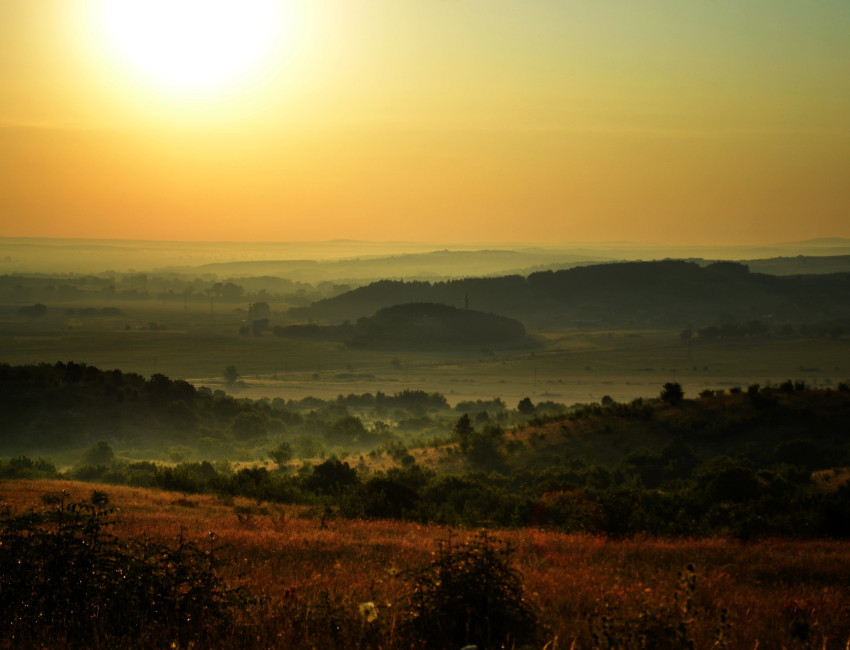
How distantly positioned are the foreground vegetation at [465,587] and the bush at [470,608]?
0.05ft

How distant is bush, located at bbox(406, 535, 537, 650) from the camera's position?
699 centimetres

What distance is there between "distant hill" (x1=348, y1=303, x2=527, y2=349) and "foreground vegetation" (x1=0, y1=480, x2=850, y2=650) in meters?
156

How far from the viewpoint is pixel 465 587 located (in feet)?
23.3

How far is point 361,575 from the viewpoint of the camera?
1075 cm

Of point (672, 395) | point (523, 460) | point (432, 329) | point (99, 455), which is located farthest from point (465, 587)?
point (432, 329)

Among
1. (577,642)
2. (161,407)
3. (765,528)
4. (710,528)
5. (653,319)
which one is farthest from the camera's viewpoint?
(653,319)

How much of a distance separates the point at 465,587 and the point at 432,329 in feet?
558

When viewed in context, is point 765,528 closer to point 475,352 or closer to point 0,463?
point 0,463

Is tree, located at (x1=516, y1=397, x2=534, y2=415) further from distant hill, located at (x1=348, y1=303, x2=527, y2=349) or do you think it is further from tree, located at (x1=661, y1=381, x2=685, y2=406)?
distant hill, located at (x1=348, y1=303, x2=527, y2=349)

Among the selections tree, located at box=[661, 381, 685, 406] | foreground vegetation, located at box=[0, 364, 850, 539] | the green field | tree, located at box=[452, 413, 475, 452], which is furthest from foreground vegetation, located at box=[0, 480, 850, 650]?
the green field

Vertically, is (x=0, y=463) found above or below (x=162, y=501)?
below

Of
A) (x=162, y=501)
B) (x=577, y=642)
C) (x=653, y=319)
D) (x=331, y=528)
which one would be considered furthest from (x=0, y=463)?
(x=653, y=319)

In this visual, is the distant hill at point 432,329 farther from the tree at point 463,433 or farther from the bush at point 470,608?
the bush at point 470,608

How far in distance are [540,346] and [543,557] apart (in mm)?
159474
